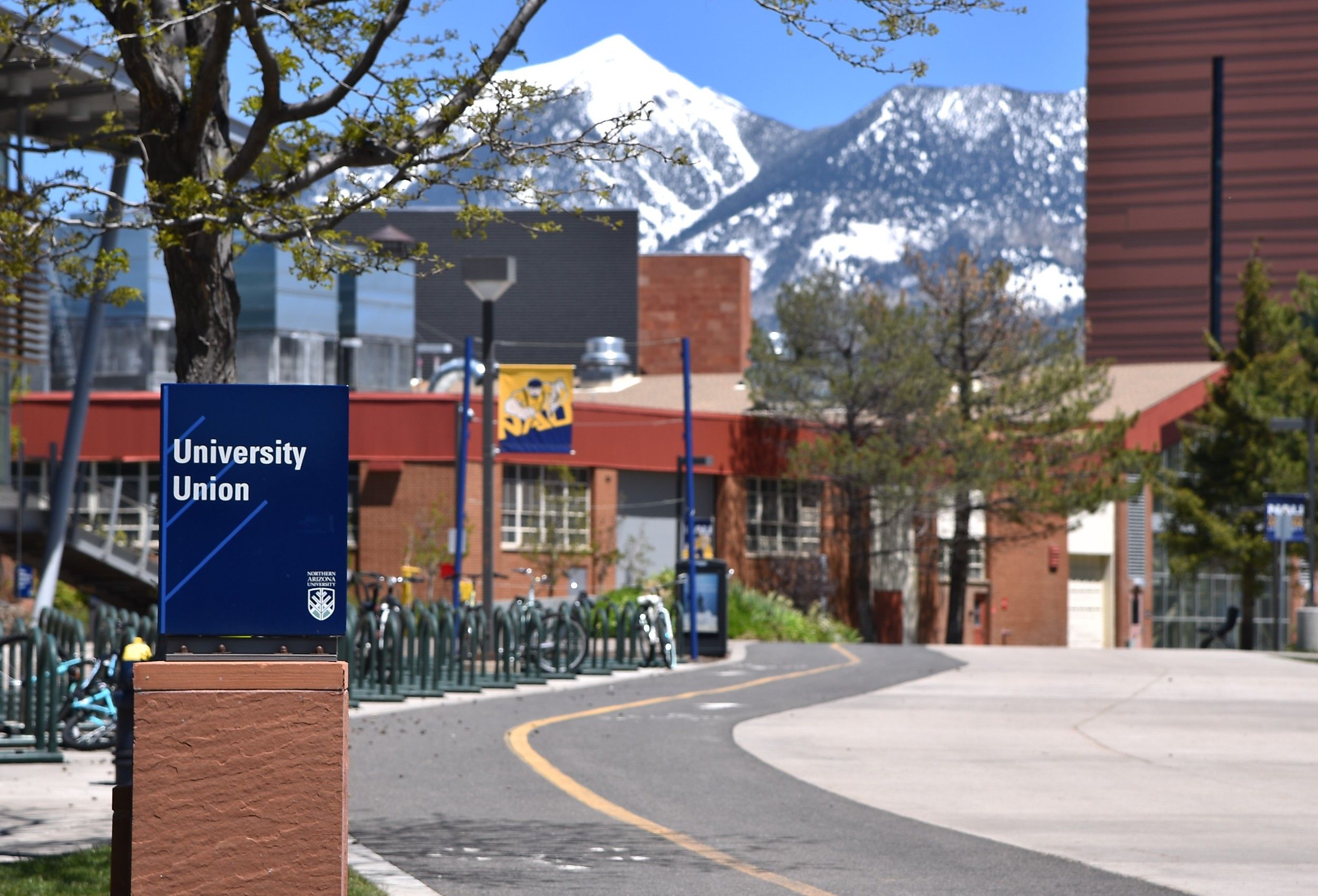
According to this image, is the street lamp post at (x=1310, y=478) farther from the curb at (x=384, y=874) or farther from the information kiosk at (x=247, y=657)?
the information kiosk at (x=247, y=657)

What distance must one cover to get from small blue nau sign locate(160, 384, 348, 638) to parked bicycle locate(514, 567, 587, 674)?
56.7ft

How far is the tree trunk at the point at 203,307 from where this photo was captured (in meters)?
8.58

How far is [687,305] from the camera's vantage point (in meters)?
77.2

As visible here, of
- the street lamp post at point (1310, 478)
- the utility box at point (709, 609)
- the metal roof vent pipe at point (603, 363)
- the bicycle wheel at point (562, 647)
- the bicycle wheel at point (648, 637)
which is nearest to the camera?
the bicycle wheel at point (562, 647)

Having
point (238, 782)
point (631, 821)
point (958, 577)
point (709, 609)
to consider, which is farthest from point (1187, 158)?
point (238, 782)

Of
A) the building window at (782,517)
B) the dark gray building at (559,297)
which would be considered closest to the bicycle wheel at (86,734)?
the building window at (782,517)

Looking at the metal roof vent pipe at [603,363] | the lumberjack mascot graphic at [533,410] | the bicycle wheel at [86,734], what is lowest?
the bicycle wheel at [86,734]

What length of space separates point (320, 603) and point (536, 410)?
26.0m

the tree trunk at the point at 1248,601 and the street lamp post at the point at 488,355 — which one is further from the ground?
the street lamp post at the point at 488,355

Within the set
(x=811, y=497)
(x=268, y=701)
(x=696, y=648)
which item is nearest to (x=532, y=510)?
(x=811, y=497)

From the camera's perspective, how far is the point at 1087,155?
131 metres

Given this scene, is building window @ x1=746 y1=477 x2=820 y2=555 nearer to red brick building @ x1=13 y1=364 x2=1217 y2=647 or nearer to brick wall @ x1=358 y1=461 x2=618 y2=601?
red brick building @ x1=13 y1=364 x2=1217 y2=647

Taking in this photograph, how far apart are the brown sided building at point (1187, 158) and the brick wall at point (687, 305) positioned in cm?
5376

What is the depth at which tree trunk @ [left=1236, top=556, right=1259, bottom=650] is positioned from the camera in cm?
5053
